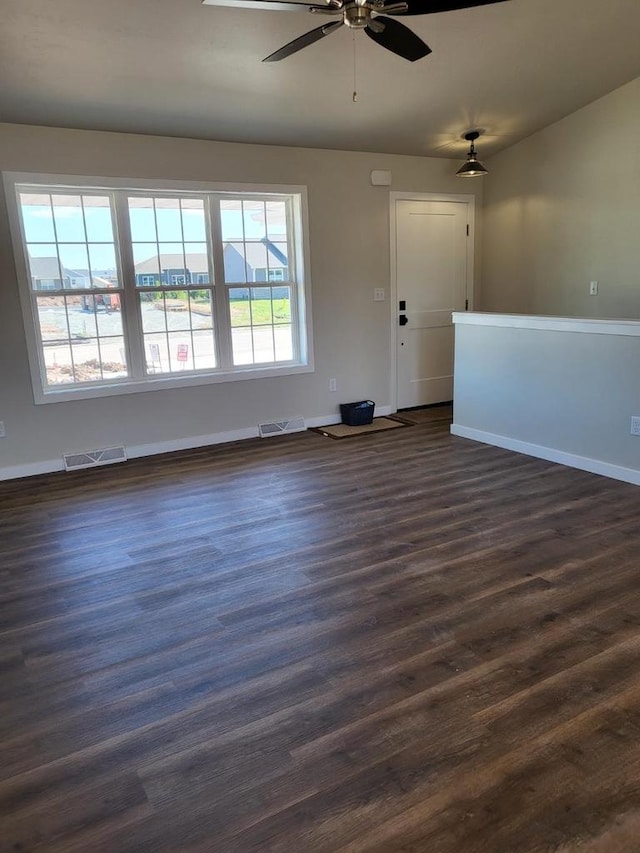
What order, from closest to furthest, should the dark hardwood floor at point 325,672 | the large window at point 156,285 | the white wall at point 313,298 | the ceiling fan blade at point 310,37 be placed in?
the dark hardwood floor at point 325,672 → the ceiling fan blade at point 310,37 → the white wall at point 313,298 → the large window at point 156,285

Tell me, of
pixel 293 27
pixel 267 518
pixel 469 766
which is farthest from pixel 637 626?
pixel 293 27

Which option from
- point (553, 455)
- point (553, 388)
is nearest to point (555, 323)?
point (553, 388)

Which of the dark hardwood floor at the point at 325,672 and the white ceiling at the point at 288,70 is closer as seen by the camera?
the dark hardwood floor at the point at 325,672

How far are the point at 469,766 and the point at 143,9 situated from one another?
148 inches

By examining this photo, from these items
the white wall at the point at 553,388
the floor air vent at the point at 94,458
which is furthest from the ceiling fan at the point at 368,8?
the floor air vent at the point at 94,458

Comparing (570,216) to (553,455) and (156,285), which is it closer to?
(553,455)

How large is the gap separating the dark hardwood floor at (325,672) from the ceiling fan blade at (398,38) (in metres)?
2.46

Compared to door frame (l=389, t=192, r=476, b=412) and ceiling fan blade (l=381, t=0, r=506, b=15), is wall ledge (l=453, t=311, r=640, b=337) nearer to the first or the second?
door frame (l=389, t=192, r=476, b=412)

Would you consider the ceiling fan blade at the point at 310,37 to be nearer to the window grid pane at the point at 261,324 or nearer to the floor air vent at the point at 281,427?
the window grid pane at the point at 261,324

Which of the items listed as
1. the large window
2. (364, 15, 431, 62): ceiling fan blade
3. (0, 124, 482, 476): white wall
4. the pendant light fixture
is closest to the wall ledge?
(0, 124, 482, 476): white wall

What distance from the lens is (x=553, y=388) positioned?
176 inches

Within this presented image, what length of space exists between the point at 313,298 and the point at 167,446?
1.90 meters

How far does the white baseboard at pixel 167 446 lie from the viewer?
182 inches

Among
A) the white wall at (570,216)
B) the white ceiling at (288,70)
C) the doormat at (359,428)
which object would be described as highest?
the white ceiling at (288,70)
